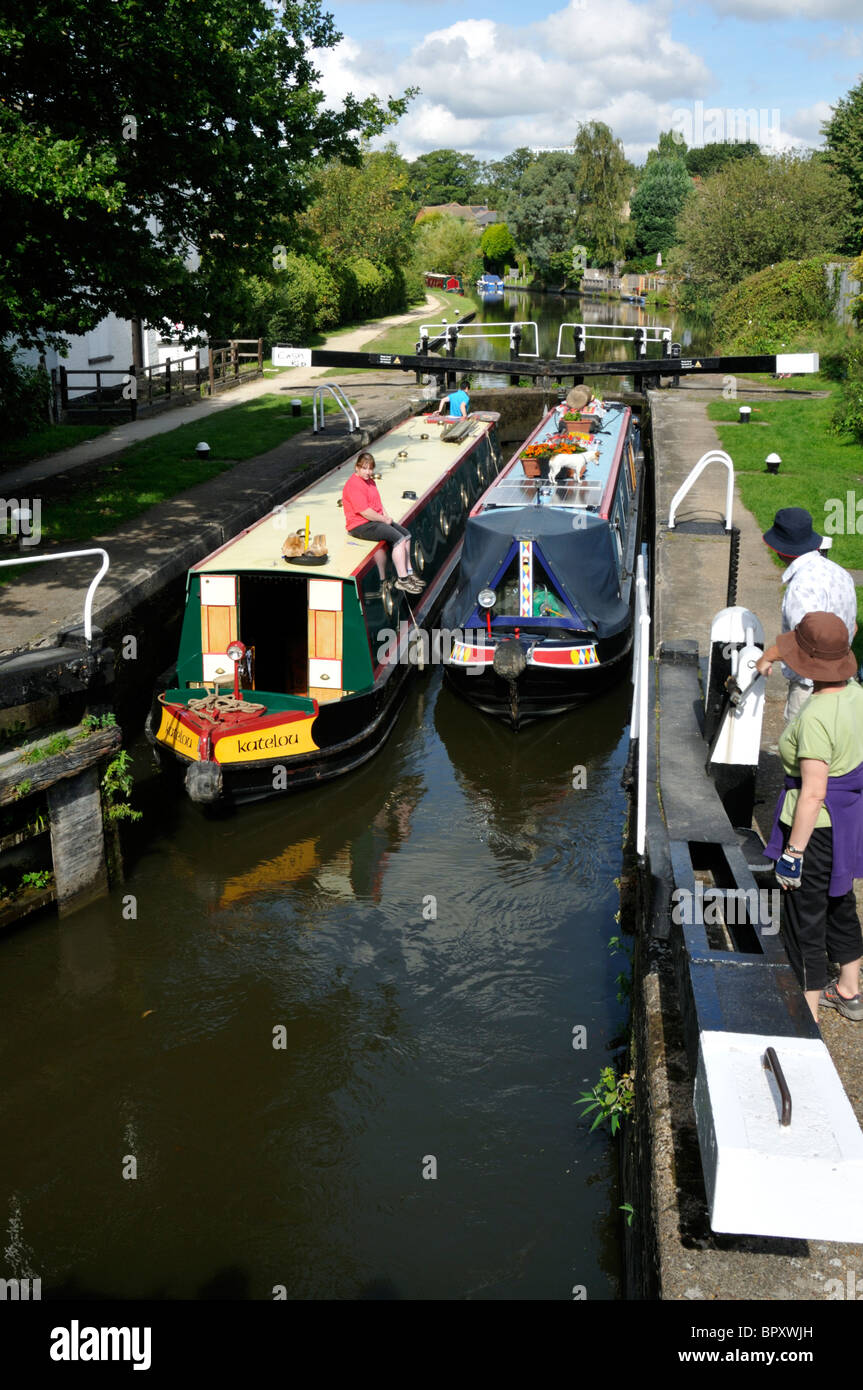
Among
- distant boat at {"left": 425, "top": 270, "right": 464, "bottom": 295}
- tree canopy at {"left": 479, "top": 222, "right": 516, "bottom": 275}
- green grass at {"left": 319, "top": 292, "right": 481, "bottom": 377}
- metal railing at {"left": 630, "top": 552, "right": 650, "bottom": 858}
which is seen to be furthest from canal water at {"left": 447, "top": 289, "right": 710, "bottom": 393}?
metal railing at {"left": 630, "top": 552, "right": 650, "bottom": 858}

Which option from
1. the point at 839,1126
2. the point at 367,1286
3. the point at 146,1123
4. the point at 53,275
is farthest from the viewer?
the point at 53,275

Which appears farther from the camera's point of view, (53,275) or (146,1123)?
(53,275)

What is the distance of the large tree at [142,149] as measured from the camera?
11312mm

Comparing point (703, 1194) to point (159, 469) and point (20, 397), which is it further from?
point (20, 397)

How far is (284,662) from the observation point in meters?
12.9

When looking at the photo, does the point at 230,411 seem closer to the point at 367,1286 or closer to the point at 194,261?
the point at 194,261

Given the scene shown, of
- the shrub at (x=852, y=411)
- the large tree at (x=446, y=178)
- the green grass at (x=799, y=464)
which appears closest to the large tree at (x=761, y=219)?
the green grass at (x=799, y=464)

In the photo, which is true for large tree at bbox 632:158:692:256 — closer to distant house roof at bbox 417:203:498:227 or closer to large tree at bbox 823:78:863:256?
large tree at bbox 823:78:863:256

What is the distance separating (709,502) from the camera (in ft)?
52.1

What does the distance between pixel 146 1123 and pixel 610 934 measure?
148 inches

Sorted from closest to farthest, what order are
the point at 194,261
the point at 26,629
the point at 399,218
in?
the point at 26,629 → the point at 194,261 → the point at 399,218

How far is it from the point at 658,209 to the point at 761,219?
1384 inches
